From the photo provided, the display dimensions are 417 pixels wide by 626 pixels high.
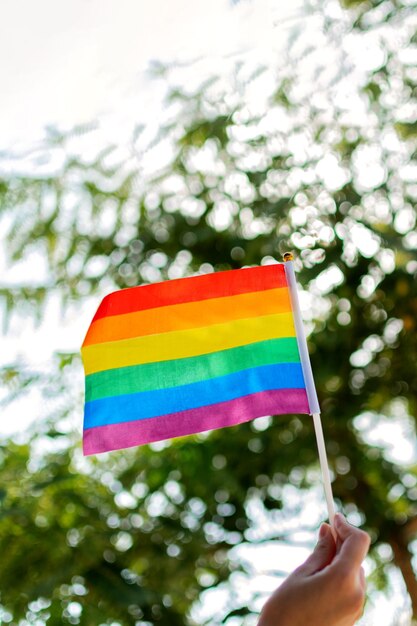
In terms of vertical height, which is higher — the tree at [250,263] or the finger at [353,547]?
the finger at [353,547]

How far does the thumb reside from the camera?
2.47 ft

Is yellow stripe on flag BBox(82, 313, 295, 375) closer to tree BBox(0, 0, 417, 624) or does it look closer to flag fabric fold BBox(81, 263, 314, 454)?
flag fabric fold BBox(81, 263, 314, 454)

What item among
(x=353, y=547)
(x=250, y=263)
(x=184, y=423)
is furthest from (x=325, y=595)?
(x=250, y=263)

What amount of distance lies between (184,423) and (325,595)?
1.64 feet

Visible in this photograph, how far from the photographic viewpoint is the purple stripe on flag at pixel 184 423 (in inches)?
46.0

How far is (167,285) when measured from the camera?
1.24m

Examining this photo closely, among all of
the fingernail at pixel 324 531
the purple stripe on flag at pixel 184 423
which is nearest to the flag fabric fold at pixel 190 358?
the purple stripe on flag at pixel 184 423

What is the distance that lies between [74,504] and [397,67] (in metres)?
1.17

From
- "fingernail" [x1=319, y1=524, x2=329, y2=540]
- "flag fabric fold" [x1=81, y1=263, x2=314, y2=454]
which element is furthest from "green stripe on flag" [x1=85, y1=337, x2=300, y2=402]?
"fingernail" [x1=319, y1=524, x2=329, y2=540]

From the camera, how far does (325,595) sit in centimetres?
70

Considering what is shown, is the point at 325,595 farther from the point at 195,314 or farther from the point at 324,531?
the point at 195,314

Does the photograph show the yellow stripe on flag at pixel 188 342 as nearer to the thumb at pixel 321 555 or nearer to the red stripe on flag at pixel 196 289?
the red stripe on flag at pixel 196 289

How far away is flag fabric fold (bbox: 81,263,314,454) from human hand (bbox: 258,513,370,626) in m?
0.43

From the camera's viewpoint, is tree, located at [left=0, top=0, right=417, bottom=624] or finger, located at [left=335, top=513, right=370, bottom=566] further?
tree, located at [left=0, top=0, right=417, bottom=624]
